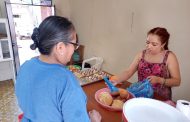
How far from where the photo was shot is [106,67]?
114 inches

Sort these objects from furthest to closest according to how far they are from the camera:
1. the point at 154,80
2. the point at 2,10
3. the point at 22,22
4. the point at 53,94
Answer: the point at 22,22
the point at 2,10
the point at 154,80
the point at 53,94

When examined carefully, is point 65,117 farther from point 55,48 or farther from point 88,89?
point 88,89

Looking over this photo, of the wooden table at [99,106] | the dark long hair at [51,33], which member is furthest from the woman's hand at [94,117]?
the dark long hair at [51,33]

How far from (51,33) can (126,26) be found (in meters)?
1.87

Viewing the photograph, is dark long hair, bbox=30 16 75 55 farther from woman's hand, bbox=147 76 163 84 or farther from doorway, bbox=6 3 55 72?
doorway, bbox=6 3 55 72

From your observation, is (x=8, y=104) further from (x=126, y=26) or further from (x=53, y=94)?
(x=53, y=94)

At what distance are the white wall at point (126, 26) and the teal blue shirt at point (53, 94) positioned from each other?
5.21ft

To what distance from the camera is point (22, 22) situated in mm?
3154

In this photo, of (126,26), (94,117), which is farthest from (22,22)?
(94,117)

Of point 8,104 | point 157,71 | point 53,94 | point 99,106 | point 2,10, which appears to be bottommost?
point 8,104

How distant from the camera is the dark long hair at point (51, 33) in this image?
26.5 inches

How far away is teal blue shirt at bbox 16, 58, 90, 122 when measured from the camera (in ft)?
2.13

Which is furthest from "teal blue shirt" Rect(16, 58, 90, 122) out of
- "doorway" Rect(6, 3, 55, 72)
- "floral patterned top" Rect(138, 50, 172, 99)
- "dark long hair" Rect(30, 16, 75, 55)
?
"doorway" Rect(6, 3, 55, 72)

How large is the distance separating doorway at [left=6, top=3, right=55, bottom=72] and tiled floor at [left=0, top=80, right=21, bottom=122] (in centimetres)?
38
